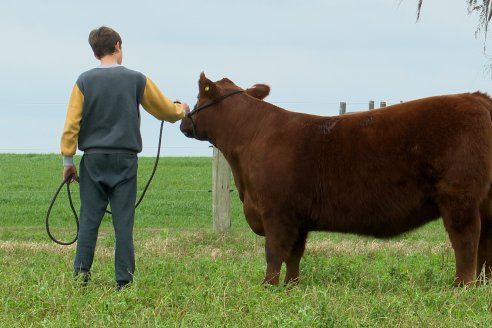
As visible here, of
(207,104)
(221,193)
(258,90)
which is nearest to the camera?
(207,104)

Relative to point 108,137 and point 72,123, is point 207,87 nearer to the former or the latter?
point 108,137

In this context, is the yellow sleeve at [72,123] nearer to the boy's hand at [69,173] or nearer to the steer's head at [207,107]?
the boy's hand at [69,173]

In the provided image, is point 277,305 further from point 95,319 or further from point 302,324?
point 95,319

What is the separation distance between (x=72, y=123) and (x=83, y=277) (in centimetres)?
130

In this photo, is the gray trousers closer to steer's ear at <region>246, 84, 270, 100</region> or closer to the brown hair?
the brown hair

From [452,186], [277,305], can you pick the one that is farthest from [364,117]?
[277,305]

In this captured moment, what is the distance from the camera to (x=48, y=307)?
6207 millimetres

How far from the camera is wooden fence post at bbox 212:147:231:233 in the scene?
41.1 feet

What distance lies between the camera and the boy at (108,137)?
7199 millimetres

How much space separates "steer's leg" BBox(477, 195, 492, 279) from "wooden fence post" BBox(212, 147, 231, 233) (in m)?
5.14

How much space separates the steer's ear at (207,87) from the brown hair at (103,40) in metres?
0.98

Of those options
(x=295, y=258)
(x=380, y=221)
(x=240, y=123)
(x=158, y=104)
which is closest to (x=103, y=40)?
(x=158, y=104)

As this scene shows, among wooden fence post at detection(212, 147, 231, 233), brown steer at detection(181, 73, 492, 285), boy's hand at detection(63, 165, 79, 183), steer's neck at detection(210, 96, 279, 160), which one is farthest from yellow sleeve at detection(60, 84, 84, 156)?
wooden fence post at detection(212, 147, 231, 233)

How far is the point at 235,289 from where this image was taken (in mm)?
6539
